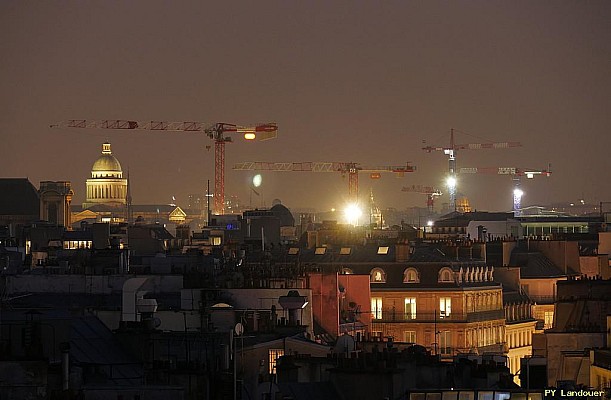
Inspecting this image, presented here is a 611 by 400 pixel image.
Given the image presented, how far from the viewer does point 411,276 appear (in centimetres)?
9738

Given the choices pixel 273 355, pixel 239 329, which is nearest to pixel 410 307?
pixel 239 329

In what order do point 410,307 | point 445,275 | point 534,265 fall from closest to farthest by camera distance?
point 410,307
point 445,275
point 534,265

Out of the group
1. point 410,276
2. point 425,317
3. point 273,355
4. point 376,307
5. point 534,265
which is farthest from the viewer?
point 534,265

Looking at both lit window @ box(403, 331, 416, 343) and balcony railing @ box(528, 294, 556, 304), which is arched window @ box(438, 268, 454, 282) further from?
balcony railing @ box(528, 294, 556, 304)

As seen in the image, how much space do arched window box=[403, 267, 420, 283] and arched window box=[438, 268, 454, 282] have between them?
2.92 ft

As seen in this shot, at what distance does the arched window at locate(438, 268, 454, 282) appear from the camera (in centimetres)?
9712

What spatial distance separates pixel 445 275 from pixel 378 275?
2.59 meters

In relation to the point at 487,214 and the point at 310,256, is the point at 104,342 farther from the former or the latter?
the point at 487,214

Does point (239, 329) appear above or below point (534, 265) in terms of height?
below

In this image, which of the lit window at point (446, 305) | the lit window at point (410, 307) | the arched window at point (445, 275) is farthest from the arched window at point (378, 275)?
the lit window at point (446, 305)

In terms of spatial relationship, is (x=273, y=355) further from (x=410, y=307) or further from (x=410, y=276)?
(x=410, y=276)

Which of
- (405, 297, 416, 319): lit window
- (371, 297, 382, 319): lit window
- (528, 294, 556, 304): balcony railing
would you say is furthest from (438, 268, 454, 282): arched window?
(528, 294, 556, 304): balcony railing

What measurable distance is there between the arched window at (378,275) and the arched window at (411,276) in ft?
2.72

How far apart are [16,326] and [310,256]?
208ft
